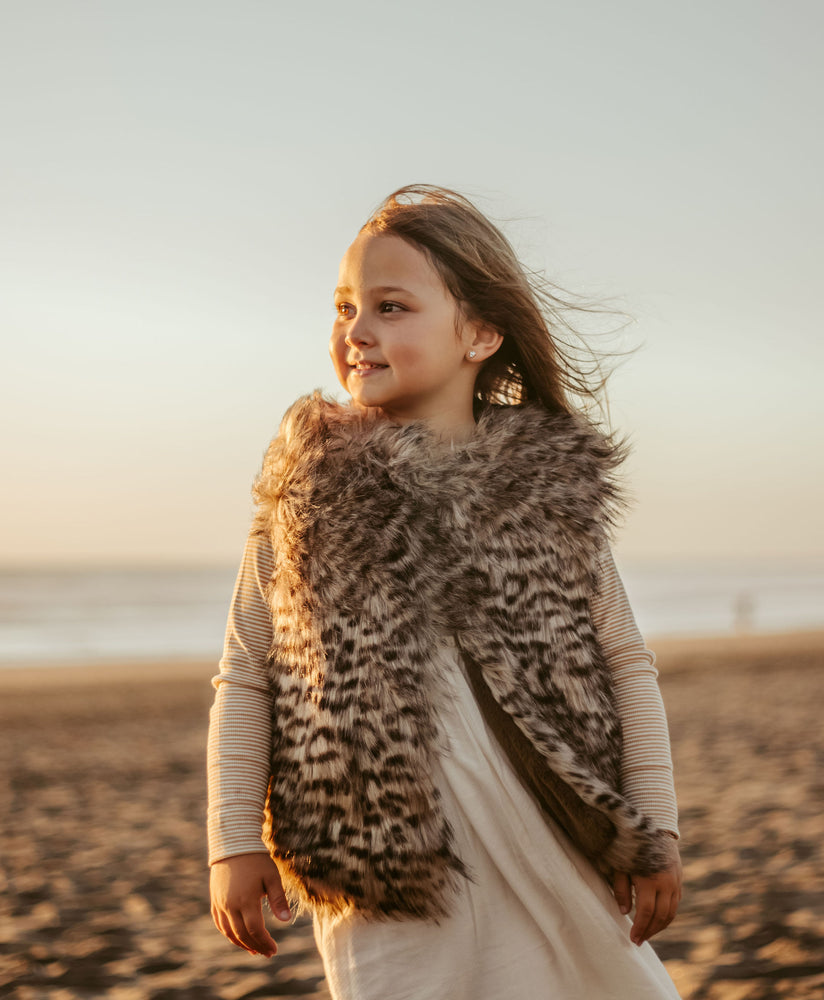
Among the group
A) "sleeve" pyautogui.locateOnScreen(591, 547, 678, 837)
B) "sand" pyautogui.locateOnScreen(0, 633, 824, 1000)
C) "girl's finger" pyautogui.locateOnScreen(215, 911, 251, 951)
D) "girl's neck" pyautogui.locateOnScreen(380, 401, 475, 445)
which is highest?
"girl's neck" pyautogui.locateOnScreen(380, 401, 475, 445)

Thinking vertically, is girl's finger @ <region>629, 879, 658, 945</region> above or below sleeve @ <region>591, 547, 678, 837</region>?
below

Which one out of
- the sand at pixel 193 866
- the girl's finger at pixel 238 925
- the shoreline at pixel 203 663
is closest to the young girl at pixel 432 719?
the girl's finger at pixel 238 925

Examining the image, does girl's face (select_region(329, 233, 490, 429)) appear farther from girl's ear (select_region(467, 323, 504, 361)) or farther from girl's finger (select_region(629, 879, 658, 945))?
girl's finger (select_region(629, 879, 658, 945))

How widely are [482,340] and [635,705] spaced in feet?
3.06

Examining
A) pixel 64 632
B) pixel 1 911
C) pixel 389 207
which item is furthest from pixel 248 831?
pixel 64 632

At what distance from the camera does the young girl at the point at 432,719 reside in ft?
5.42

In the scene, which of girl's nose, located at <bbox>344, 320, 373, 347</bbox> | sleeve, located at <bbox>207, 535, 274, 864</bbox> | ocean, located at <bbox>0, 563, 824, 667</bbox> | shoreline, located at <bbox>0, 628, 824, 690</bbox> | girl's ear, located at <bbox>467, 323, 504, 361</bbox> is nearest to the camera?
sleeve, located at <bbox>207, 535, 274, 864</bbox>

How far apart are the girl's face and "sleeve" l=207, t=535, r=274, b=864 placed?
0.45m

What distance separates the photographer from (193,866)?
500 centimetres

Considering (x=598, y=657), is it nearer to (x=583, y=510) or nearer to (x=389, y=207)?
(x=583, y=510)

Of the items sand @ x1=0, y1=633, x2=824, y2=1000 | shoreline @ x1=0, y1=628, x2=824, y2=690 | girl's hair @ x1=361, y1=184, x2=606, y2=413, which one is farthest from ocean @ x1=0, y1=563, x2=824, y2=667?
girl's hair @ x1=361, y1=184, x2=606, y2=413

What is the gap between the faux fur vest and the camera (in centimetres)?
164

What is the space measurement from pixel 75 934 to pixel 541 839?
10.1ft

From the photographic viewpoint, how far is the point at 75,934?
3.95 m
